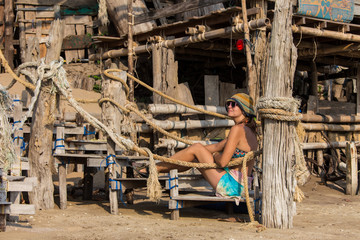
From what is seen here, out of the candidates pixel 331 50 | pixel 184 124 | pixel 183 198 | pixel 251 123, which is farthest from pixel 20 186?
pixel 331 50

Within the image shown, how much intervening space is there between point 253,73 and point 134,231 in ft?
17.2

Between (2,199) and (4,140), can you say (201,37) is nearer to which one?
(4,140)

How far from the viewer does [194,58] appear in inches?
563

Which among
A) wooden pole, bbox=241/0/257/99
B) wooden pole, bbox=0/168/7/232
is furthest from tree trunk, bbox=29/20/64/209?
wooden pole, bbox=241/0/257/99

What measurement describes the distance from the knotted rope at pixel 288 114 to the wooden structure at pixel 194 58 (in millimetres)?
118

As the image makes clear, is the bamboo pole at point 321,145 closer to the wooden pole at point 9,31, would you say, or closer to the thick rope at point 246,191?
the thick rope at point 246,191

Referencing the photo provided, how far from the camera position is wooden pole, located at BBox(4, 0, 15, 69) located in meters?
16.6

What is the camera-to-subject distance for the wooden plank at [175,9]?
11367 millimetres

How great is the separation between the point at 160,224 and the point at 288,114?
6.49ft

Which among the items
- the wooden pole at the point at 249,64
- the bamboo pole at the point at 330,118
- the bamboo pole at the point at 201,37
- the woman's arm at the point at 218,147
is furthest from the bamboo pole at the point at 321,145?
the woman's arm at the point at 218,147

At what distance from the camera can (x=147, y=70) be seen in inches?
625

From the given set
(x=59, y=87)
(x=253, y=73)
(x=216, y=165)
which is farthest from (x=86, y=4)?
(x=216, y=165)

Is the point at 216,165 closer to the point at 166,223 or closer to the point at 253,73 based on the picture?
the point at 166,223

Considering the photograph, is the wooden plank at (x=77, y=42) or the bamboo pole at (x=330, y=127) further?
the wooden plank at (x=77, y=42)
